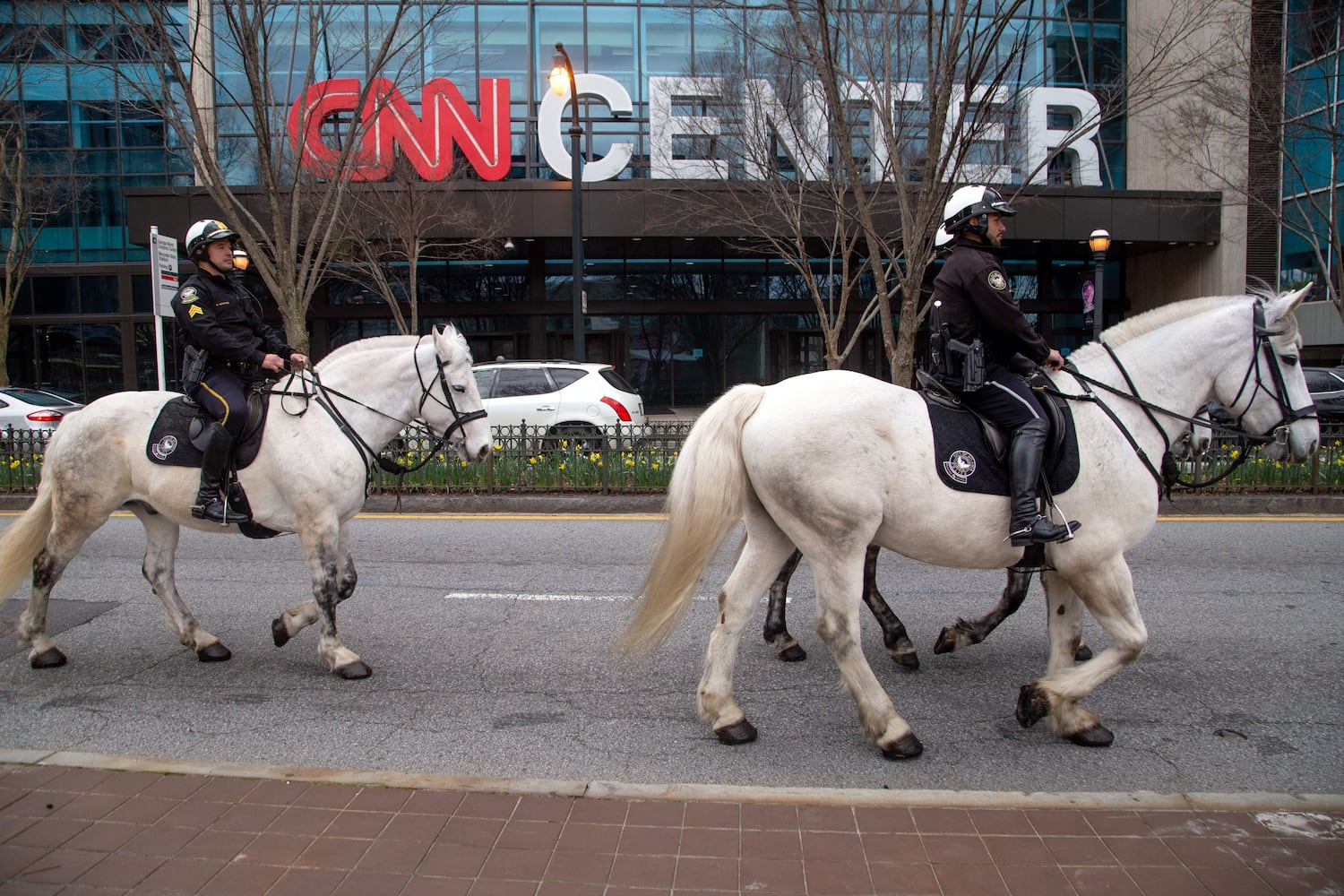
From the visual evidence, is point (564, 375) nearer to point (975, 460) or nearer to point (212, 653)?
point (212, 653)

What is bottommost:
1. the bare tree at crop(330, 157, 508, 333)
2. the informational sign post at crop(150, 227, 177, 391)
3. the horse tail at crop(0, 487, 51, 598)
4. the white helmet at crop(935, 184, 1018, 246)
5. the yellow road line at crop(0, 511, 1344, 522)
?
the yellow road line at crop(0, 511, 1344, 522)

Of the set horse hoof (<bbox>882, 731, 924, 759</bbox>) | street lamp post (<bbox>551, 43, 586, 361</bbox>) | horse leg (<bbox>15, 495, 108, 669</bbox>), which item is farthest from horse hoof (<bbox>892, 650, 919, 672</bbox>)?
street lamp post (<bbox>551, 43, 586, 361</bbox>)

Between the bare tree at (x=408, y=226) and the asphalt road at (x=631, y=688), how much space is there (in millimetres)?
12692

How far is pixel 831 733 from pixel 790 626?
A: 1.93 meters

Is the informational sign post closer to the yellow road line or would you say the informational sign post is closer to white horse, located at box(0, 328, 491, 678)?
the yellow road line

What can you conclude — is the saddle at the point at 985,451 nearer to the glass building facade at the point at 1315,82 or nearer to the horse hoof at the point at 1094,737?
the horse hoof at the point at 1094,737

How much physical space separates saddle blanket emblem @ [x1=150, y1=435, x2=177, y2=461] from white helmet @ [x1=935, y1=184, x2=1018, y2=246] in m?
4.61

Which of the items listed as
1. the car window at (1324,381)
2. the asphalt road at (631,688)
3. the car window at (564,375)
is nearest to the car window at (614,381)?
the car window at (564,375)

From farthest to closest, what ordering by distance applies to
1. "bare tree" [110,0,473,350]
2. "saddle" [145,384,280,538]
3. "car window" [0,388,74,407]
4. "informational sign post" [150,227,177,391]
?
"car window" [0,388,74,407] < "informational sign post" [150,227,177,391] < "bare tree" [110,0,473,350] < "saddle" [145,384,280,538]

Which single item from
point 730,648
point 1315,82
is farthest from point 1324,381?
Answer: point 730,648

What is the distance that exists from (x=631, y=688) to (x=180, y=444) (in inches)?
122

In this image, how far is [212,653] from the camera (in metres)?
5.67

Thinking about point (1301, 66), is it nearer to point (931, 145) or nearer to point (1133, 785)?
point (931, 145)

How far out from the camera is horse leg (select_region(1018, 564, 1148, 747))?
4.23m
